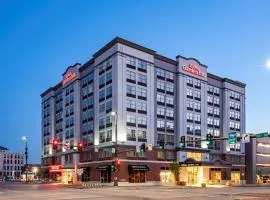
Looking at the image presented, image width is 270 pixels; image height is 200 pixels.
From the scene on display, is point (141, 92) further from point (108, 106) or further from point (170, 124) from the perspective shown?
point (170, 124)

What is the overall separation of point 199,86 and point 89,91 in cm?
2672

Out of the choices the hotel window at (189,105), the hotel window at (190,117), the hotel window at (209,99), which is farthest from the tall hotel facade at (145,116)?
the hotel window at (209,99)

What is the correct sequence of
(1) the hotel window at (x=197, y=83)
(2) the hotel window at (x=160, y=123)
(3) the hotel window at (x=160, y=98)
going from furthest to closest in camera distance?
1. (1) the hotel window at (x=197, y=83)
2. (3) the hotel window at (x=160, y=98)
3. (2) the hotel window at (x=160, y=123)

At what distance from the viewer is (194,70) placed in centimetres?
9456

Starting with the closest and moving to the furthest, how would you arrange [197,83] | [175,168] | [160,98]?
[175,168] → [160,98] → [197,83]

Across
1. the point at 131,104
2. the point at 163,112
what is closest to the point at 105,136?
the point at 131,104

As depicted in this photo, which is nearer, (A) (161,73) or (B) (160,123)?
(B) (160,123)

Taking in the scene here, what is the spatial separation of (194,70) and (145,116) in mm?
20669

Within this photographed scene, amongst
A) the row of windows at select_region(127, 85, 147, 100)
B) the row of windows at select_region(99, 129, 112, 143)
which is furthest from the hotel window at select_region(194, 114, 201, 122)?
the row of windows at select_region(99, 129, 112, 143)

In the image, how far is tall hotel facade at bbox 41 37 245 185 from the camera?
3078 inches

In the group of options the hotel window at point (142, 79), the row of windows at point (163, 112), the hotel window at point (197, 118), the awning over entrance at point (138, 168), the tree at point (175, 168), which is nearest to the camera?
the awning over entrance at point (138, 168)

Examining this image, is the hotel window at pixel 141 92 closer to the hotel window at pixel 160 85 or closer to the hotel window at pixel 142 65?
the hotel window at pixel 142 65

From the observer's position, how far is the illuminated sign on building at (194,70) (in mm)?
92625

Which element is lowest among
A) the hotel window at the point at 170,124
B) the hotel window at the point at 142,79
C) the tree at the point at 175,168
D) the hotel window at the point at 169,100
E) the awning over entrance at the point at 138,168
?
the tree at the point at 175,168
